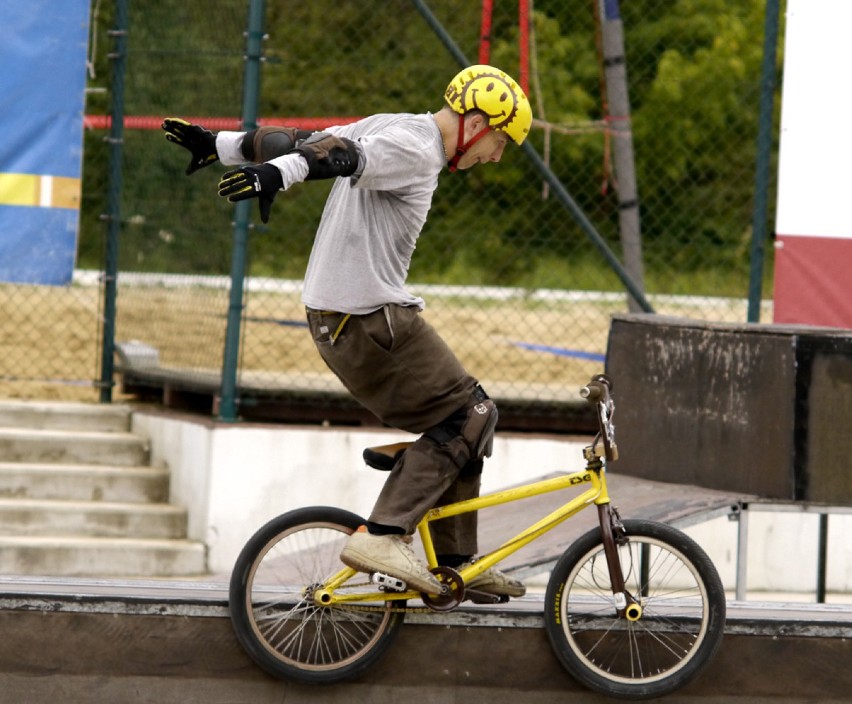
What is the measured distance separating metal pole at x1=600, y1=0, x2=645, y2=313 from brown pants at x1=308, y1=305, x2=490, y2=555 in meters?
4.98

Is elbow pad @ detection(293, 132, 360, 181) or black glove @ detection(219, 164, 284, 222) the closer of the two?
black glove @ detection(219, 164, 284, 222)

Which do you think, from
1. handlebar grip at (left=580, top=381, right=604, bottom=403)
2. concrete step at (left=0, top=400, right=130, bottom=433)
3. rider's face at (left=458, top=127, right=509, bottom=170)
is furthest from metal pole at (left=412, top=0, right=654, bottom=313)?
handlebar grip at (left=580, top=381, right=604, bottom=403)

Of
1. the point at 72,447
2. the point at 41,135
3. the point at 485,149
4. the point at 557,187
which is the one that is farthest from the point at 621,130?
the point at 485,149

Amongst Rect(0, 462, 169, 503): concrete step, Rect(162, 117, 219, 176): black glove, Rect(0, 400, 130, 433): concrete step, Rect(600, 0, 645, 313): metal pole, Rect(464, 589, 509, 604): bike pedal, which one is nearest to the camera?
Rect(162, 117, 219, 176): black glove

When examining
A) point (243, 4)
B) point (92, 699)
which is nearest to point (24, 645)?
point (92, 699)

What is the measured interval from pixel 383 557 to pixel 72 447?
5.43 m

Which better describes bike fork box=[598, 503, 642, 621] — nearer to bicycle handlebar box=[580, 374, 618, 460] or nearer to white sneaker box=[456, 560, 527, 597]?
bicycle handlebar box=[580, 374, 618, 460]

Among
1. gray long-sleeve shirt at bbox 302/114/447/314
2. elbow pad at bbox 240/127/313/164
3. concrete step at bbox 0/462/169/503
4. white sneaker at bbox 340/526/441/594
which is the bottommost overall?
concrete step at bbox 0/462/169/503

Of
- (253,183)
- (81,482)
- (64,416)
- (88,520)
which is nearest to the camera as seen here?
(253,183)

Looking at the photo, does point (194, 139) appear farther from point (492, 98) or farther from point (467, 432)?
point (467, 432)

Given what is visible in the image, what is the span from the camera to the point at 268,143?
463cm

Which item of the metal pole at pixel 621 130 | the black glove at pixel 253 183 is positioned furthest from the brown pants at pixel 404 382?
the metal pole at pixel 621 130

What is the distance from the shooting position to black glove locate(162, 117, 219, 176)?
473cm

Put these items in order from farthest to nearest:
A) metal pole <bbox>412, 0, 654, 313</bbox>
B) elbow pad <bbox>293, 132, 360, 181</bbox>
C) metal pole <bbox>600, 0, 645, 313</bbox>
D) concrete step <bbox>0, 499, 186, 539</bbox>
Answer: metal pole <bbox>600, 0, 645, 313</bbox> < concrete step <bbox>0, 499, 186, 539</bbox> < metal pole <bbox>412, 0, 654, 313</bbox> < elbow pad <bbox>293, 132, 360, 181</bbox>
